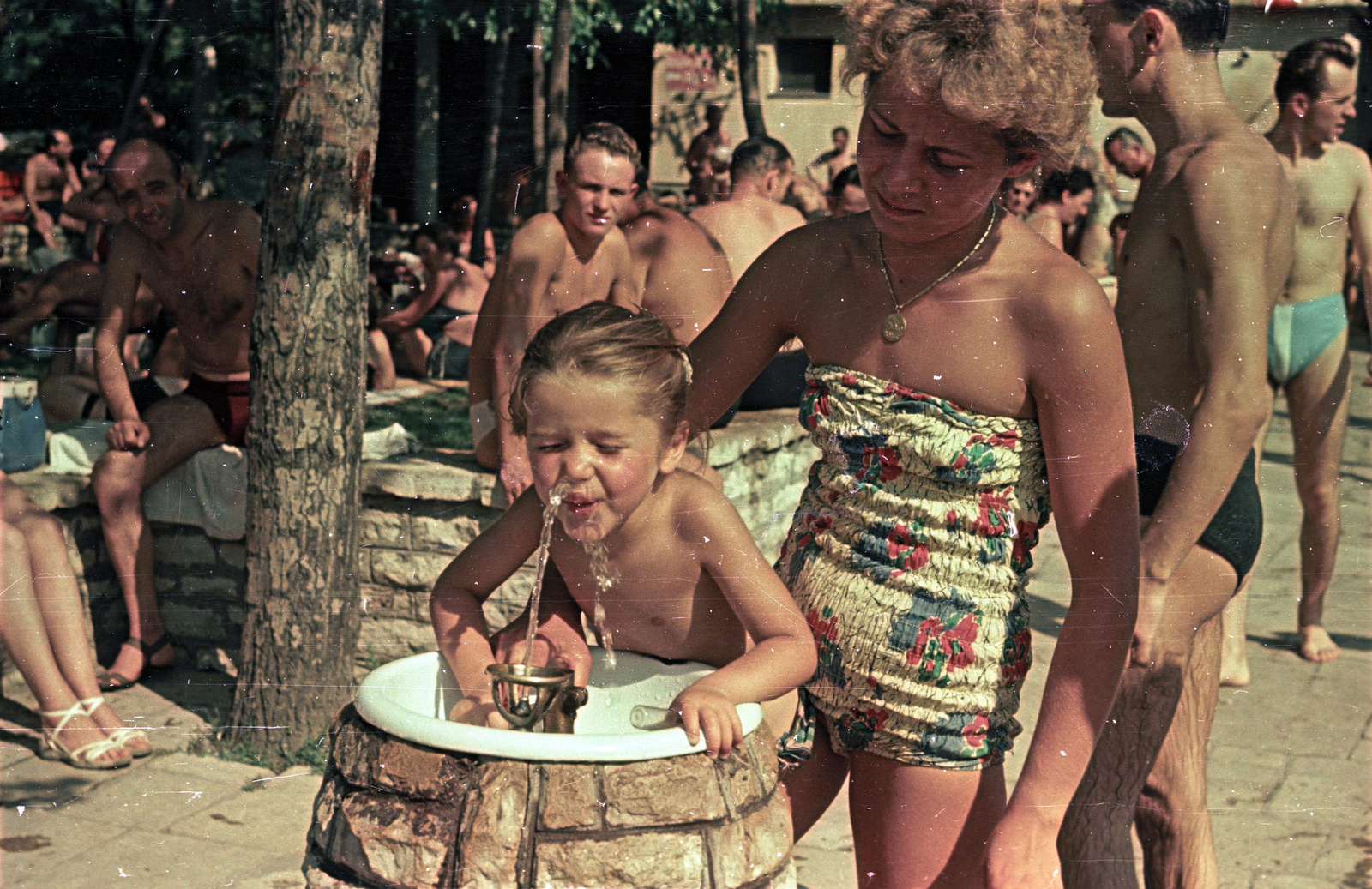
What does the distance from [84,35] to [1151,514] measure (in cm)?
163

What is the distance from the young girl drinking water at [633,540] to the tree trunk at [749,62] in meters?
0.29

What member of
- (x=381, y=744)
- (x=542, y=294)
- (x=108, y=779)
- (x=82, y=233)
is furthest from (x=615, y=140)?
(x=108, y=779)

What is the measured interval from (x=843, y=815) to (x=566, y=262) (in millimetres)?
1820

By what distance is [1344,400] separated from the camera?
2029mm

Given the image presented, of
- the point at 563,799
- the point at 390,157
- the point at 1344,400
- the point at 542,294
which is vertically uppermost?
the point at 390,157

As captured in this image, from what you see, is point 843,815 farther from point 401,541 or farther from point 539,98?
point 539,98

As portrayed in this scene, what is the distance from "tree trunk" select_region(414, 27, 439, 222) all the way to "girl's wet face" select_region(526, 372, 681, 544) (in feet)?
1.40

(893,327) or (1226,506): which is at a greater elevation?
(893,327)

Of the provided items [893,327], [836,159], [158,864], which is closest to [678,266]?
[836,159]

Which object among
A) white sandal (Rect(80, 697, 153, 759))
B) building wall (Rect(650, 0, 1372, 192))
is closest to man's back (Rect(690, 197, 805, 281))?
building wall (Rect(650, 0, 1372, 192))

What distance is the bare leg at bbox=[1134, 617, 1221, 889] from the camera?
1.95 m

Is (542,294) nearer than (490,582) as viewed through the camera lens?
No

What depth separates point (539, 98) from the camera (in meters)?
1.58

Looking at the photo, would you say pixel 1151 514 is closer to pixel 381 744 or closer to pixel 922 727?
pixel 922 727
